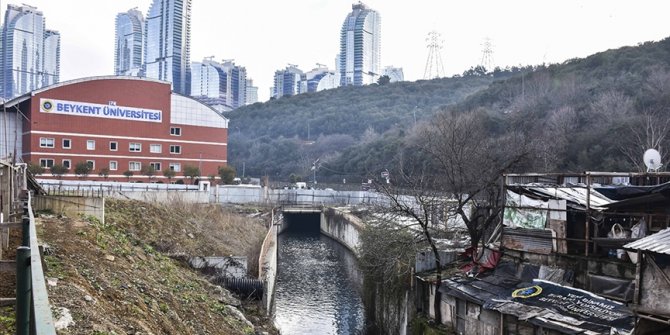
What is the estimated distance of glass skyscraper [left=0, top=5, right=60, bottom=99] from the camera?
10569 centimetres

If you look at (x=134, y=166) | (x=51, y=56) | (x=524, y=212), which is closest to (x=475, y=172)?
(x=524, y=212)

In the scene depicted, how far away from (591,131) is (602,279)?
28.8m

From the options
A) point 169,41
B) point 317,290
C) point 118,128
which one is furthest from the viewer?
point 169,41

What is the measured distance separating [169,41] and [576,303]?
135 m

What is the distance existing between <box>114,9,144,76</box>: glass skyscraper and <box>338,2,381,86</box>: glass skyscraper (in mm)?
62788

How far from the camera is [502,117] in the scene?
175ft

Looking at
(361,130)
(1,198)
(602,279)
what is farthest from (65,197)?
(361,130)

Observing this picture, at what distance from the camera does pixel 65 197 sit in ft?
58.3

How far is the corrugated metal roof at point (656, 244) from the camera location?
810cm

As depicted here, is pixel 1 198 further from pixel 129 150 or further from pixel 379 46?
pixel 379 46

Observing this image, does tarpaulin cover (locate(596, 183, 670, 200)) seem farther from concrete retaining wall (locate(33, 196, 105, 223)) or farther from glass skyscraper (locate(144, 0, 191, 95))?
glass skyscraper (locate(144, 0, 191, 95))

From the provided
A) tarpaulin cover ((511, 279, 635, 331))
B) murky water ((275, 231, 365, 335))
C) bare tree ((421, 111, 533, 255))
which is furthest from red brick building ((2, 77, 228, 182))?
tarpaulin cover ((511, 279, 635, 331))

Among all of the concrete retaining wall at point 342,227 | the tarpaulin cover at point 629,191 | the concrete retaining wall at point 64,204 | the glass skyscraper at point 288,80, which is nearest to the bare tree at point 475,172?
the tarpaulin cover at point 629,191

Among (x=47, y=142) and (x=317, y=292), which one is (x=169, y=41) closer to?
(x=47, y=142)
